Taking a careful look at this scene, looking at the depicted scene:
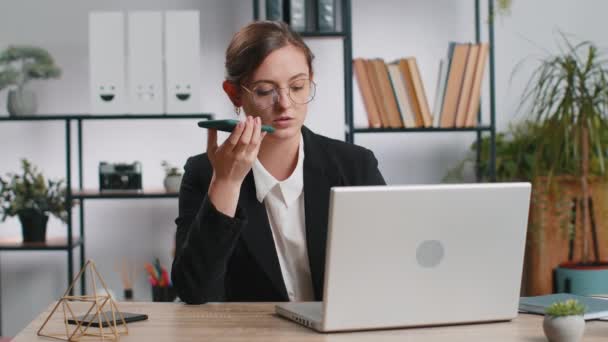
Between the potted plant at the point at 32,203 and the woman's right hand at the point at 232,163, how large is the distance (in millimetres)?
1858

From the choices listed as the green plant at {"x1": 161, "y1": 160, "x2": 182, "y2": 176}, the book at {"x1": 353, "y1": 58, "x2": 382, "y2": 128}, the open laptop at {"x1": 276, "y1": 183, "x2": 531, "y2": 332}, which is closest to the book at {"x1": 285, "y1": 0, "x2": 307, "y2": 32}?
the book at {"x1": 353, "y1": 58, "x2": 382, "y2": 128}

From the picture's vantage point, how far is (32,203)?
10.8 feet

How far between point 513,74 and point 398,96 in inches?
24.8

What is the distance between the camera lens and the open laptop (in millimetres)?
1312

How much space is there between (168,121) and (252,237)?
71.9 inches

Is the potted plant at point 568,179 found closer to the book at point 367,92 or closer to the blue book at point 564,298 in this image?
the book at point 367,92

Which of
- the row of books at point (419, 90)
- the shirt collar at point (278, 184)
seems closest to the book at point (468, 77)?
the row of books at point (419, 90)

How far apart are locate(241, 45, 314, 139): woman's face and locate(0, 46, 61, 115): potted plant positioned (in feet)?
5.57

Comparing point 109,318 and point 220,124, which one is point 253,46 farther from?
point 109,318

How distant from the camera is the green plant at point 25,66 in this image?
3.24 metres

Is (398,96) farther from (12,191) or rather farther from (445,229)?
(445,229)

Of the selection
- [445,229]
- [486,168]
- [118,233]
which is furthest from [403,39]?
[445,229]

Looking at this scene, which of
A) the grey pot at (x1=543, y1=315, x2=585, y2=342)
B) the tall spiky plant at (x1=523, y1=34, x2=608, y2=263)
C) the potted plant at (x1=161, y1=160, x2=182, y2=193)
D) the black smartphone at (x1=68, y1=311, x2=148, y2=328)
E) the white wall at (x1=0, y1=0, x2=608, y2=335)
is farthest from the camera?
the white wall at (x1=0, y1=0, x2=608, y2=335)

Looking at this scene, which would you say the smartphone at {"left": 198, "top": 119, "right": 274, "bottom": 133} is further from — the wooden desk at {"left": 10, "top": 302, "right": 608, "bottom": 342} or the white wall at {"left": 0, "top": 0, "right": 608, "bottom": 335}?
the white wall at {"left": 0, "top": 0, "right": 608, "bottom": 335}
